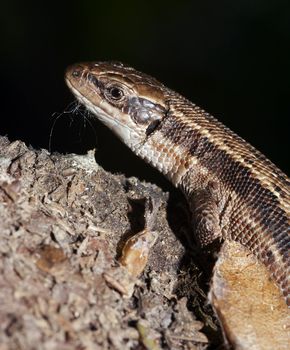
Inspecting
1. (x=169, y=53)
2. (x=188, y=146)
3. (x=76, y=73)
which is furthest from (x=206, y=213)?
(x=169, y=53)

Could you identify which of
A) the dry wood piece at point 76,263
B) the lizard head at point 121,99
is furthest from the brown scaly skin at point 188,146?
the dry wood piece at point 76,263

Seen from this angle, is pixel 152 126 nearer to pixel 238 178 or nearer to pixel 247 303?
pixel 238 178

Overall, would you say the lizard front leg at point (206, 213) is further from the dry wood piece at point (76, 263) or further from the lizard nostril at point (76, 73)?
the lizard nostril at point (76, 73)

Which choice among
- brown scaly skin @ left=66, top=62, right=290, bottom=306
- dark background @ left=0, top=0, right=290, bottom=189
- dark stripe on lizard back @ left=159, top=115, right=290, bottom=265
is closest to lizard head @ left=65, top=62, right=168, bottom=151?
brown scaly skin @ left=66, top=62, right=290, bottom=306

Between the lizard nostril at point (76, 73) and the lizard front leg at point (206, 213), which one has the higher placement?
the lizard nostril at point (76, 73)

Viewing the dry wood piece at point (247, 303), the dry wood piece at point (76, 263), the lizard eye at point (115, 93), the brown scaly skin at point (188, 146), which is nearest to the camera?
the dry wood piece at point (76, 263)

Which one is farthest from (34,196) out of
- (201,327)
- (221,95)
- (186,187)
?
(221,95)

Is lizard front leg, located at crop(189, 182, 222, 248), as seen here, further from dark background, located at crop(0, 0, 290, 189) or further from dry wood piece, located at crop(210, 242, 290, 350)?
dark background, located at crop(0, 0, 290, 189)
